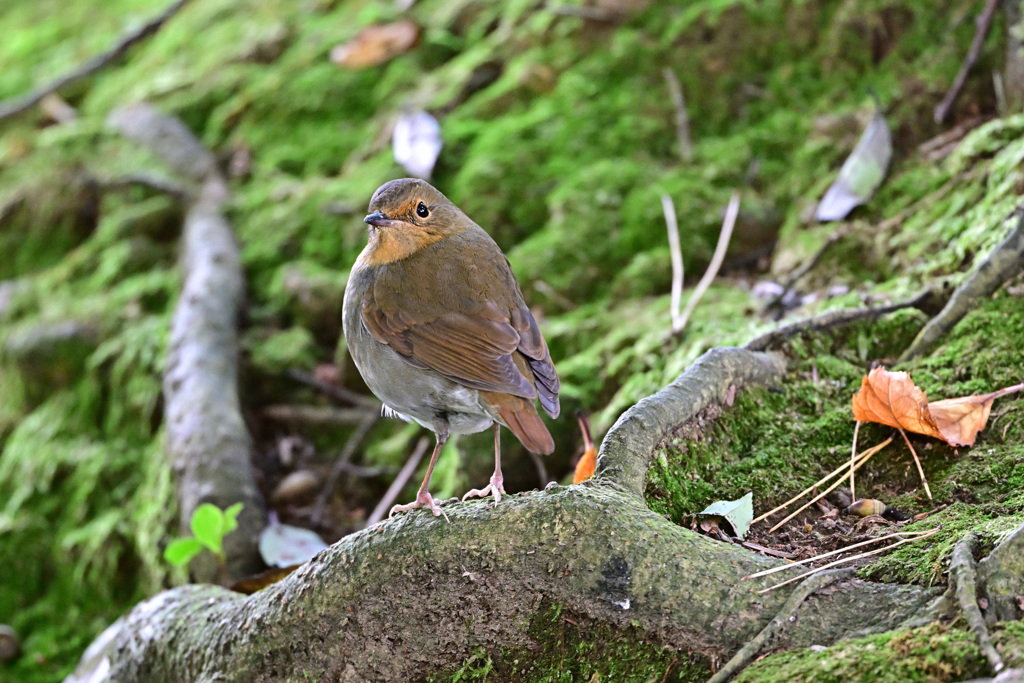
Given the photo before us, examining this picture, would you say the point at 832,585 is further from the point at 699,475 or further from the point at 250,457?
the point at 250,457

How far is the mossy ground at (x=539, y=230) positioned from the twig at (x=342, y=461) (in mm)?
94

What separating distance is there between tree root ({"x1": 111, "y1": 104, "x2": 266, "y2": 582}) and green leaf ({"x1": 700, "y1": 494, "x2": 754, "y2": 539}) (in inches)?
92.5

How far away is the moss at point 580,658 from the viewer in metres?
2.08

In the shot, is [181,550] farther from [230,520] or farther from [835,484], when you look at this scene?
[835,484]

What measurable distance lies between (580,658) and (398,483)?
2.10m

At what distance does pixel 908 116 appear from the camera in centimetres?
428

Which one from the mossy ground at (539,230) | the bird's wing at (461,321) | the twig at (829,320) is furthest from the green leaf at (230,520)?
the twig at (829,320)

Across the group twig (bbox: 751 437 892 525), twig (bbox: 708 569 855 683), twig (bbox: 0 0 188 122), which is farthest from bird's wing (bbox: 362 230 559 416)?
twig (bbox: 0 0 188 122)

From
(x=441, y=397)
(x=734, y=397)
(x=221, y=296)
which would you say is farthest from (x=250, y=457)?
(x=734, y=397)

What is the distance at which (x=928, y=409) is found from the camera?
250 cm

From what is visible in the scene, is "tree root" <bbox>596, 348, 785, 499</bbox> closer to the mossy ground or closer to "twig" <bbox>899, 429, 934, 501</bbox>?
the mossy ground

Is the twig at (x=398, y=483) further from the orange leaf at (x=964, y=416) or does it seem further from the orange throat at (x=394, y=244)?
the orange leaf at (x=964, y=416)

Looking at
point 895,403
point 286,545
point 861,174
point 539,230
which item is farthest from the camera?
point 539,230

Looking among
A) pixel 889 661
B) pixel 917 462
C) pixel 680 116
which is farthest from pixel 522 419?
pixel 680 116
